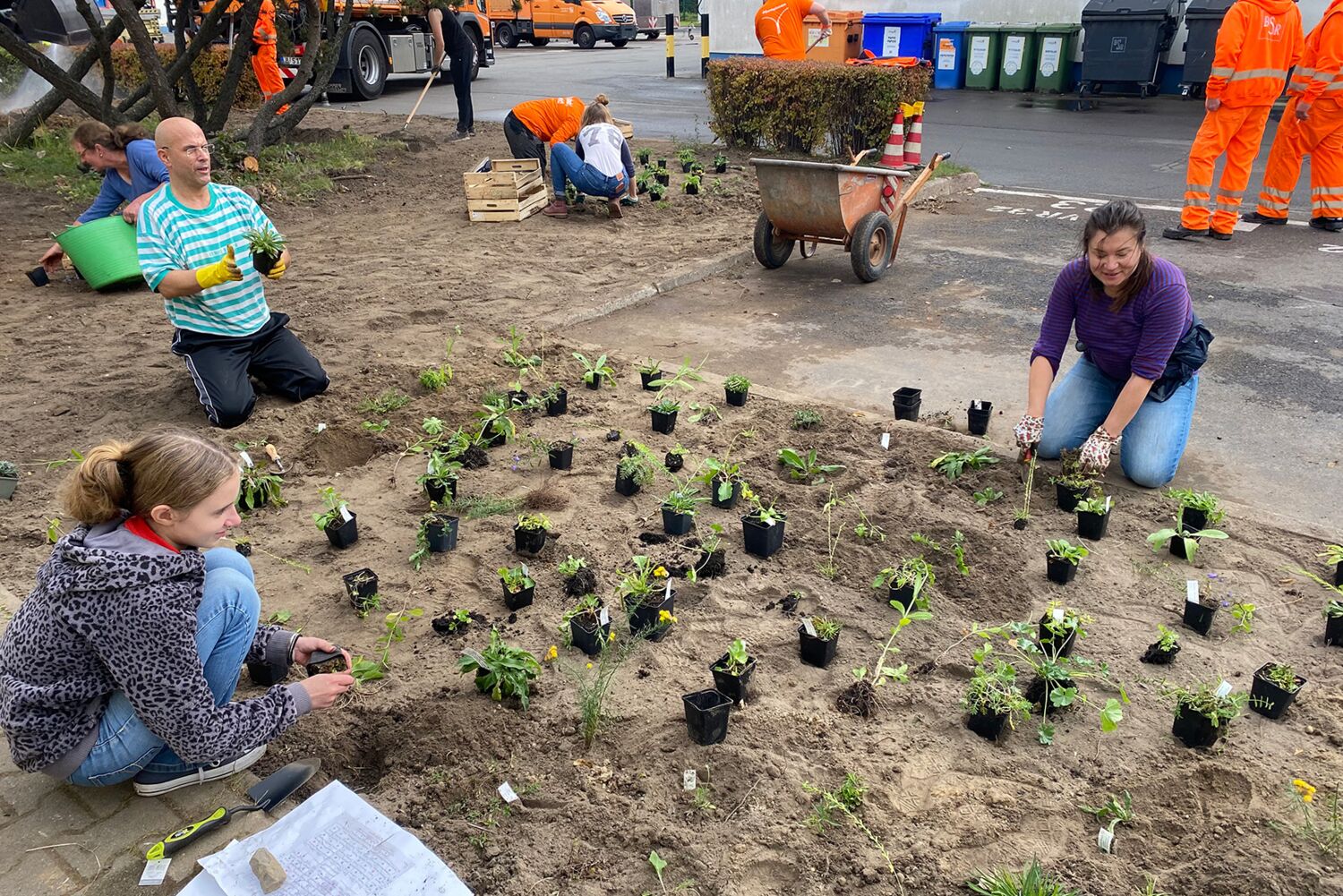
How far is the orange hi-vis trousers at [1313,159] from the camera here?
8.24 meters

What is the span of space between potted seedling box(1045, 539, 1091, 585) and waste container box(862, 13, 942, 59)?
54.6 feet

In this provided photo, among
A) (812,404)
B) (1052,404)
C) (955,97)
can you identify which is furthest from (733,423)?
(955,97)

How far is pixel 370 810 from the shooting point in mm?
2475

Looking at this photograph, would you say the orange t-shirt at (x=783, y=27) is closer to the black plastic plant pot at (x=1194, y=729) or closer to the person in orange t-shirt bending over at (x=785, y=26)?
the person in orange t-shirt bending over at (x=785, y=26)

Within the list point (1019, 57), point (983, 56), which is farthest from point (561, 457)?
point (983, 56)

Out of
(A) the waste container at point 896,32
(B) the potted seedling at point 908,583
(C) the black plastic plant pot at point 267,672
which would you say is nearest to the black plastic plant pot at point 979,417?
(B) the potted seedling at point 908,583

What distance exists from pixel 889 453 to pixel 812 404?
70 centimetres

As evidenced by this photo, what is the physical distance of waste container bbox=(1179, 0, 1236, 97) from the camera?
589 inches

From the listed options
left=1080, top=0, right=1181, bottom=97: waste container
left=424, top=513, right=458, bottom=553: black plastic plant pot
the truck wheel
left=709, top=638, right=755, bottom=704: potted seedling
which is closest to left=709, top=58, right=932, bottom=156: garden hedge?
left=1080, top=0, right=1181, bottom=97: waste container

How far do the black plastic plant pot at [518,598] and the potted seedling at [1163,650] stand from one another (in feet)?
7.01

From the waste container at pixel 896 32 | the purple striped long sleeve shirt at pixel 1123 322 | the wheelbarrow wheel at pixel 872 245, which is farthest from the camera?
the waste container at pixel 896 32

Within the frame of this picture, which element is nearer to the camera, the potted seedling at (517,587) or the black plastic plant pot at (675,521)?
the potted seedling at (517,587)

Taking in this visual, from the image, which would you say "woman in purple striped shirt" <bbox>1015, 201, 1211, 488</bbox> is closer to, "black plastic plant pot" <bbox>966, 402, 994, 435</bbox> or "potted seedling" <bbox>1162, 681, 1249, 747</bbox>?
"black plastic plant pot" <bbox>966, 402, 994, 435</bbox>

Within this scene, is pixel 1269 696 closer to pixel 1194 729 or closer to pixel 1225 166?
pixel 1194 729
